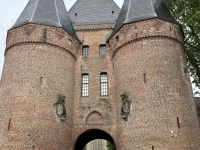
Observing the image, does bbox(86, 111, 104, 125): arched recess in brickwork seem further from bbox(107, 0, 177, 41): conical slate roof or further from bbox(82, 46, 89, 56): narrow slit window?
bbox(107, 0, 177, 41): conical slate roof

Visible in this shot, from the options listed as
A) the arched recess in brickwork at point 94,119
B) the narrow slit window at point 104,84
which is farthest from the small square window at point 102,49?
the arched recess in brickwork at point 94,119

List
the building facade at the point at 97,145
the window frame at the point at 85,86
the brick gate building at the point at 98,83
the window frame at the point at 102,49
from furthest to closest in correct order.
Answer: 1. the building facade at the point at 97,145
2. the window frame at the point at 102,49
3. the window frame at the point at 85,86
4. the brick gate building at the point at 98,83

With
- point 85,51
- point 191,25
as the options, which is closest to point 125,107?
point 85,51

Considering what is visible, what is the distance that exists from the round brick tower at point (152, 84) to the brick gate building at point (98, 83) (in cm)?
6

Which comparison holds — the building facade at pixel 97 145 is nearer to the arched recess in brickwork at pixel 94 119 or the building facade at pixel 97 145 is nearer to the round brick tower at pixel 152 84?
the arched recess in brickwork at pixel 94 119

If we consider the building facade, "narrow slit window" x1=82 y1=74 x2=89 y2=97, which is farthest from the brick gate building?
the building facade

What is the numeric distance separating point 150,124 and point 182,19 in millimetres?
8280

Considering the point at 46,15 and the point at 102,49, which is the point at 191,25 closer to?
the point at 102,49

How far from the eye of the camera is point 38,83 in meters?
15.6

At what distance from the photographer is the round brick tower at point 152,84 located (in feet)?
46.0

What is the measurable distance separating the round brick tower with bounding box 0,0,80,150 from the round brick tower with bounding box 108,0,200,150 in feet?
11.4

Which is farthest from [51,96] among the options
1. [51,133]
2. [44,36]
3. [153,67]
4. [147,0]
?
[147,0]

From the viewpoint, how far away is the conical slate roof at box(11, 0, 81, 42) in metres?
17.6

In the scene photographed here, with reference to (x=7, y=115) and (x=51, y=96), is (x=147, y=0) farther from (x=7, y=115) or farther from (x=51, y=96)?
(x=7, y=115)
